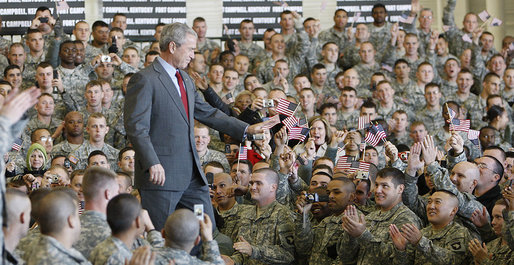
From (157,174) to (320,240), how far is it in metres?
2.57

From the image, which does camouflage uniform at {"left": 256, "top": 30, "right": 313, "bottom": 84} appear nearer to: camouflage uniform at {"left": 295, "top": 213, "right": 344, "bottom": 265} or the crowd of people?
the crowd of people

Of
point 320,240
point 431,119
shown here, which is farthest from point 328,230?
point 431,119

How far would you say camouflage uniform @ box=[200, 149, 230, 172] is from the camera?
9.41 m

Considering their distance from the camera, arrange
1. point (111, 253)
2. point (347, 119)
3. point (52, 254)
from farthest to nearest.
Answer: point (347, 119), point (111, 253), point (52, 254)

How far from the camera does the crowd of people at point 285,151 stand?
4910 mm

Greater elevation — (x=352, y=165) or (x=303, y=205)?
(x=352, y=165)

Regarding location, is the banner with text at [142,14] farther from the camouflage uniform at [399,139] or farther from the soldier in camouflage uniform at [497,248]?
the soldier in camouflage uniform at [497,248]

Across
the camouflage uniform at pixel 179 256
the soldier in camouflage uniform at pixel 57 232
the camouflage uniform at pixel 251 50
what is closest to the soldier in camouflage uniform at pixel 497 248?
the camouflage uniform at pixel 179 256

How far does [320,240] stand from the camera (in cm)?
752

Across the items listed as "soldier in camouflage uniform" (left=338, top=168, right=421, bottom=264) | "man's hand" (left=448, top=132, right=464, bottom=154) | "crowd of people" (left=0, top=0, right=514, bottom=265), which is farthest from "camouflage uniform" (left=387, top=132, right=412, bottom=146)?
"soldier in camouflage uniform" (left=338, top=168, right=421, bottom=264)

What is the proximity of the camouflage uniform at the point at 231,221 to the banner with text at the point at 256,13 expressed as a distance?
7890 mm

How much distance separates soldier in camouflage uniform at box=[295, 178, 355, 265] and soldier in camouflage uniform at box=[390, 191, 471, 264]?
2.41ft

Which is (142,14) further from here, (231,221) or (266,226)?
(266,226)

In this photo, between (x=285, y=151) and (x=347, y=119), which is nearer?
(x=285, y=151)
